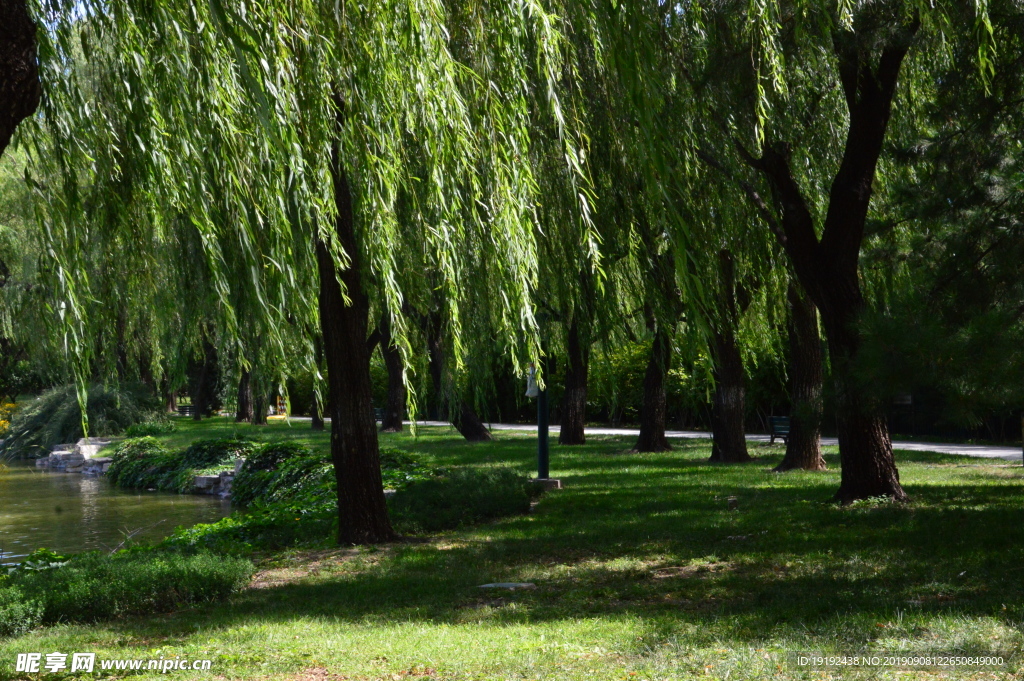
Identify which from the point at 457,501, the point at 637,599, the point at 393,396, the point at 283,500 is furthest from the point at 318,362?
the point at 393,396

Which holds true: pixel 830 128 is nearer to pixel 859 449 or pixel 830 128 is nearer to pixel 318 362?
pixel 859 449

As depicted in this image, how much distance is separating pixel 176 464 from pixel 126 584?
12.1 meters

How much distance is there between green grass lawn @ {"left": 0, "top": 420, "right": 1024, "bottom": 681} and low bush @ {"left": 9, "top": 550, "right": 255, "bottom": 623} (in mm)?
265

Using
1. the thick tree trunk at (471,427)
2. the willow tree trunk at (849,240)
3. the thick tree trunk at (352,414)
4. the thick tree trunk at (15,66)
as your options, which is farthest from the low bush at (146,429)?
the thick tree trunk at (15,66)

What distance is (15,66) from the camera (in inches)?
112

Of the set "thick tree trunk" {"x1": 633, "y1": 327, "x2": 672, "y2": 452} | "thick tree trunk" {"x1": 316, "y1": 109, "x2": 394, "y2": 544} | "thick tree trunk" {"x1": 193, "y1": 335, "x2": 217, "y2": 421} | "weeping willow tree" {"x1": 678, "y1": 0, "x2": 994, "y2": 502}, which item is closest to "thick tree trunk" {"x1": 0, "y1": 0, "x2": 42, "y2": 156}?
"thick tree trunk" {"x1": 316, "y1": 109, "x2": 394, "y2": 544}

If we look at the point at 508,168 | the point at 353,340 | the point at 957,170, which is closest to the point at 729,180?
the point at 957,170

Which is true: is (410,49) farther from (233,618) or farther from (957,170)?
(957,170)

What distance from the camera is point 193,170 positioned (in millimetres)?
3779

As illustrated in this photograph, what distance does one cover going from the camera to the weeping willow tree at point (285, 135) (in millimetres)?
3705

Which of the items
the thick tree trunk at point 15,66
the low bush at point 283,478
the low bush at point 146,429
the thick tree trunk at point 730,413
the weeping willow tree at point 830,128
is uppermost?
the weeping willow tree at point 830,128

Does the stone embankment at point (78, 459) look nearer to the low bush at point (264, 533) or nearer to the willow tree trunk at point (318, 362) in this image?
the willow tree trunk at point (318, 362)

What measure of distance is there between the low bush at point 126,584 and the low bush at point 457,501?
260 centimetres

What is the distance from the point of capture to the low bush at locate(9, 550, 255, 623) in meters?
6.13
